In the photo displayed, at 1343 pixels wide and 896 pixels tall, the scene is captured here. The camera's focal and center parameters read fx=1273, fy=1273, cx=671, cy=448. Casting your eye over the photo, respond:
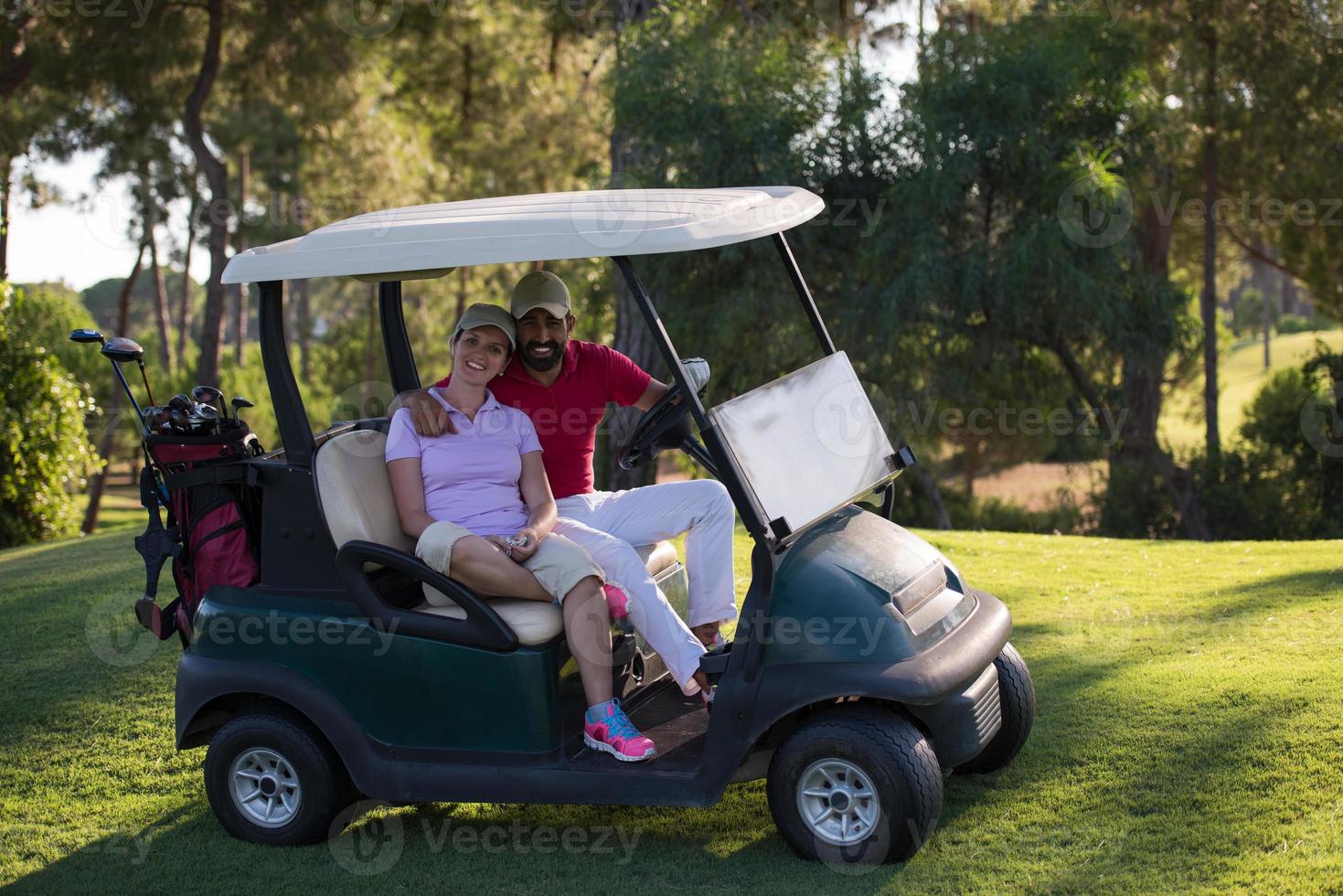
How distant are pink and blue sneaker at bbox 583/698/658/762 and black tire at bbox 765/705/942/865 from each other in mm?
360

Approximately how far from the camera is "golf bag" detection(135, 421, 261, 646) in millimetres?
3785

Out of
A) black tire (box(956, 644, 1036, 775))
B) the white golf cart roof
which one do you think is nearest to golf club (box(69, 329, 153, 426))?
the white golf cart roof

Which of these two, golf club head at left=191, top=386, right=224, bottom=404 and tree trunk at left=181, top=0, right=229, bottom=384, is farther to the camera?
tree trunk at left=181, top=0, right=229, bottom=384

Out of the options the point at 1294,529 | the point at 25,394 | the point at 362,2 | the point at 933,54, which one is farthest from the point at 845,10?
the point at 25,394

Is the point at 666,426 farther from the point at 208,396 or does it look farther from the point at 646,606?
the point at 208,396

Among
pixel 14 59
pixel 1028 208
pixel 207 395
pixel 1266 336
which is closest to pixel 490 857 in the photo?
pixel 207 395

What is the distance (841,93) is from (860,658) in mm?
10633

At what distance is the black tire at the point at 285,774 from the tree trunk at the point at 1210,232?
44.4 feet

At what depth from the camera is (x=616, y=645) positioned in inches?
147

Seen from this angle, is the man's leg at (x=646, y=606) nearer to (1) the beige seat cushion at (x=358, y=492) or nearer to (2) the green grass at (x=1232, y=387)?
(1) the beige seat cushion at (x=358, y=492)

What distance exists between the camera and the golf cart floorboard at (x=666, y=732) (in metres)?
3.47

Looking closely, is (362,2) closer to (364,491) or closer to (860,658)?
(364,491)

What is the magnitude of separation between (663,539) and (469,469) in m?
0.68

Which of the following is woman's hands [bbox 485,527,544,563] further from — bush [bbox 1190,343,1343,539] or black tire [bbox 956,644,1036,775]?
bush [bbox 1190,343,1343,539]
